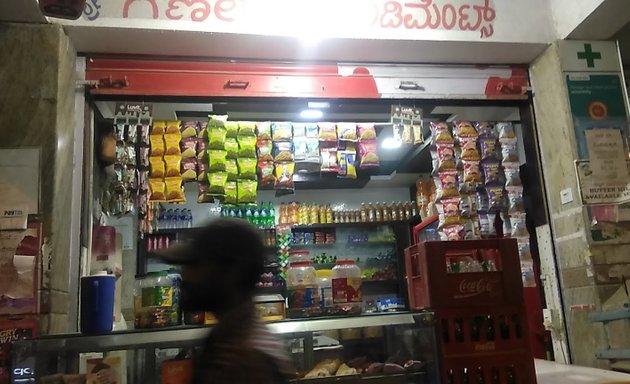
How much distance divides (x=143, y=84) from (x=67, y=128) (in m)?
0.54

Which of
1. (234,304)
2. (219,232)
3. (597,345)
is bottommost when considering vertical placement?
(597,345)

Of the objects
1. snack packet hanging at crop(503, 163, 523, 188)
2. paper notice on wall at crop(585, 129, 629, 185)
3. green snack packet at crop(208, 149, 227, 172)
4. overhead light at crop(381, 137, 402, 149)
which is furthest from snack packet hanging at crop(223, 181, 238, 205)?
overhead light at crop(381, 137, 402, 149)

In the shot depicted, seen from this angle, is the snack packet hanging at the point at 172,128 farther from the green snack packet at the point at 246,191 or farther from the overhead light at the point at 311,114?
the overhead light at the point at 311,114

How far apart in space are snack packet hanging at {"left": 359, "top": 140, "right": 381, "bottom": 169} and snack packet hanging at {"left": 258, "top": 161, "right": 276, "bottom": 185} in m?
0.67

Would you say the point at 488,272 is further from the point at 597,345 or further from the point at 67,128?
the point at 67,128

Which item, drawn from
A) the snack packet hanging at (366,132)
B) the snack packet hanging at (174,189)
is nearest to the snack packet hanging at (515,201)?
the snack packet hanging at (366,132)

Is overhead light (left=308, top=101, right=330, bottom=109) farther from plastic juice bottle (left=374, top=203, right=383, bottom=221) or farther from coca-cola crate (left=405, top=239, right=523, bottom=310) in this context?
plastic juice bottle (left=374, top=203, right=383, bottom=221)

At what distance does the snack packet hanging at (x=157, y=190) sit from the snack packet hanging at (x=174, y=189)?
25mm

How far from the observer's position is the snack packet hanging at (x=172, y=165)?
11.1ft

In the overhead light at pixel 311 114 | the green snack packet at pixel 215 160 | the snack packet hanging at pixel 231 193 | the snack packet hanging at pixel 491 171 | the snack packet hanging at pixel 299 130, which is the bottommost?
the snack packet hanging at pixel 231 193

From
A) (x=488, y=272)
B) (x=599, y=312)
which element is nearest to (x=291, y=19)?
(x=488, y=272)

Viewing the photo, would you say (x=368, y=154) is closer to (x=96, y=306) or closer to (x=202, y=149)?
(x=202, y=149)

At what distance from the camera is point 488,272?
254cm

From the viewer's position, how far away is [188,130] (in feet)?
11.5
